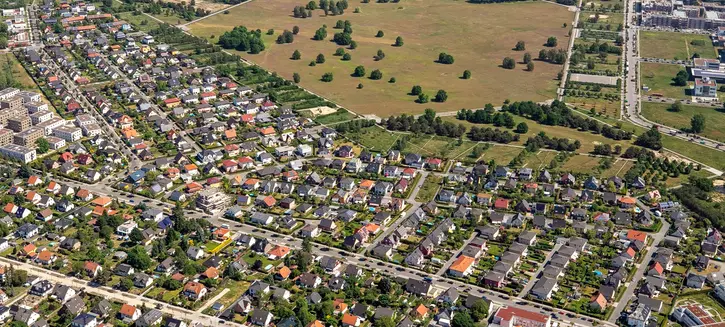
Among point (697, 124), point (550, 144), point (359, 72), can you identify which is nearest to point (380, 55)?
point (359, 72)

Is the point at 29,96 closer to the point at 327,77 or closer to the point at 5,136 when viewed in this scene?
the point at 5,136

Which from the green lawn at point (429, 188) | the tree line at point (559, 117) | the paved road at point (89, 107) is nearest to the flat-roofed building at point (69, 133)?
the paved road at point (89, 107)

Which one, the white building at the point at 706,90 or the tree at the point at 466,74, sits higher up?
the white building at the point at 706,90

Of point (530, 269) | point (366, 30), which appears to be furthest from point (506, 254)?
point (366, 30)

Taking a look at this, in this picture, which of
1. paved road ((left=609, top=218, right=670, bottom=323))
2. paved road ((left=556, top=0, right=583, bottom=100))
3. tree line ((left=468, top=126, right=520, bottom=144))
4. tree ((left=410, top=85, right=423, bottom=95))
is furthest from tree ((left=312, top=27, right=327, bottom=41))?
paved road ((left=609, top=218, right=670, bottom=323))

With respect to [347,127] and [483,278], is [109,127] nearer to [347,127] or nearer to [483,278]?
[347,127]

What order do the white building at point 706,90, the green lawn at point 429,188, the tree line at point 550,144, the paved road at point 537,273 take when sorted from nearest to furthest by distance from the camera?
the paved road at point 537,273, the green lawn at point 429,188, the tree line at point 550,144, the white building at point 706,90

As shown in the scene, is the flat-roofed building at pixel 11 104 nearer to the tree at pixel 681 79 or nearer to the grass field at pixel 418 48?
the grass field at pixel 418 48
